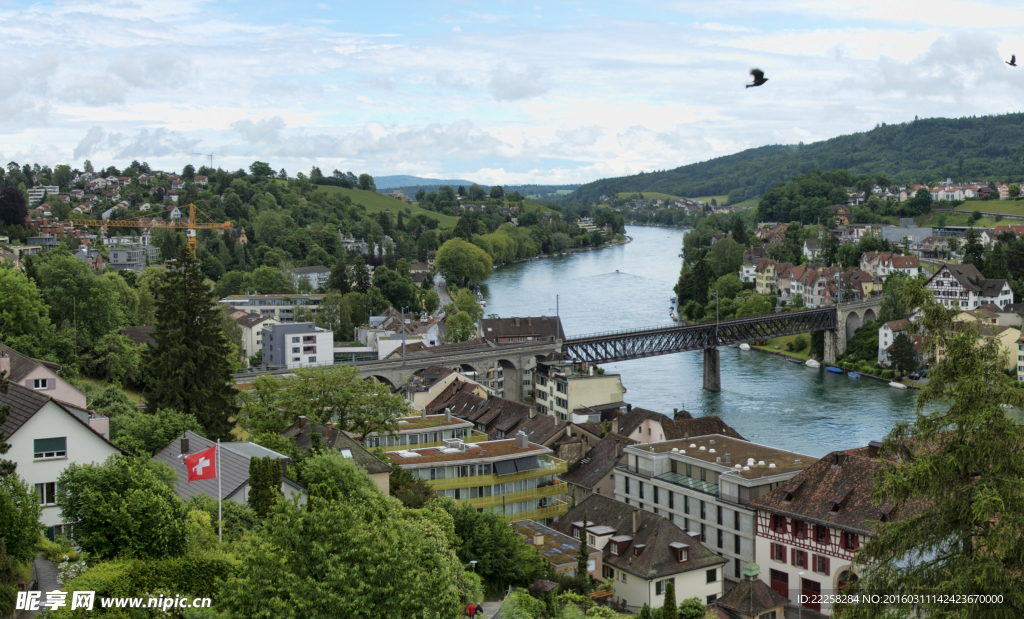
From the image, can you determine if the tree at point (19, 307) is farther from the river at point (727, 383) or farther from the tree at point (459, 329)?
the tree at point (459, 329)

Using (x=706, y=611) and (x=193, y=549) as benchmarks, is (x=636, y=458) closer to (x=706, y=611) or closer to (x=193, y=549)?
(x=706, y=611)

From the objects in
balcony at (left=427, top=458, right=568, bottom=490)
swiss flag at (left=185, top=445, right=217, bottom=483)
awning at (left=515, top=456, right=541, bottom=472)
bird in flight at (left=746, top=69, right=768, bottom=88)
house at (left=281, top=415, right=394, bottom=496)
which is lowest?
balcony at (left=427, top=458, right=568, bottom=490)

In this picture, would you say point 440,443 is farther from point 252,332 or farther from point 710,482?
point 252,332

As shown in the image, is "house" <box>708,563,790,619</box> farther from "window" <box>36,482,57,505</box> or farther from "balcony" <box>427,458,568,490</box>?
"window" <box>36,482,57,505</box>

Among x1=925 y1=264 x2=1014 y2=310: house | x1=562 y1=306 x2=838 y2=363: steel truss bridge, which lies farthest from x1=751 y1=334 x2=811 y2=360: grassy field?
x1=925 y1=264 x2=1014 y2=310: house

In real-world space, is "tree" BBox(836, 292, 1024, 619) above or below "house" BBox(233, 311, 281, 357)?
above

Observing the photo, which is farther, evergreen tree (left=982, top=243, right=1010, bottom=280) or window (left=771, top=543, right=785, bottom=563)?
evergreen tree (left=982, top=243, right=1010, bottom=280)

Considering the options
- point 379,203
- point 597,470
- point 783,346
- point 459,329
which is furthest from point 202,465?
point 379,203

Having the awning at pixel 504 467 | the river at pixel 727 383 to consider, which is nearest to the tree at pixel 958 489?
the awning at pixel 504 467
